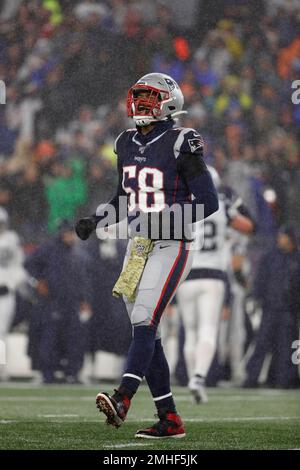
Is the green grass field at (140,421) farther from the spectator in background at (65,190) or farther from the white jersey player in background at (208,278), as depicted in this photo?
the spectator in background at (65,190)

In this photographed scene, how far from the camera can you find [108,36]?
1487 cm

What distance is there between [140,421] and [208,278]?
2607 mm

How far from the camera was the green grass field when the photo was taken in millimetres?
5129

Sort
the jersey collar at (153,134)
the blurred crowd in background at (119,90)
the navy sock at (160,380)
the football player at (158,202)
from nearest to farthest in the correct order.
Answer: the football player at (158,202), the navy sock at (160,380), the jersey collar at (153,134), the blurred crowd in background at (119,90)

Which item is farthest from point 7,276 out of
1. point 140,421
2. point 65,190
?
point 140,421

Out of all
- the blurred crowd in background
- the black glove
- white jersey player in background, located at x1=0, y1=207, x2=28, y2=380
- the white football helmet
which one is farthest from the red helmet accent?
the blurred crowd in background

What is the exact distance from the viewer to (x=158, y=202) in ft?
18.1

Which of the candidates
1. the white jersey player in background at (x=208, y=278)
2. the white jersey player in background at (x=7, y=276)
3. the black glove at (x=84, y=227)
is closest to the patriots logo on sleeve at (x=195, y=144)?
the black glove at (x=84, y=227)

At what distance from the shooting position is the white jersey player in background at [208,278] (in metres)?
8.81

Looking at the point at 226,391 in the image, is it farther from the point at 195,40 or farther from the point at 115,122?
the point at 195,40

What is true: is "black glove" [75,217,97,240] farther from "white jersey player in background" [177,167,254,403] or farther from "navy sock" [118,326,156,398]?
"white jersey player in background" [177,167,254,403]

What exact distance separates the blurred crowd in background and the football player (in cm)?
718

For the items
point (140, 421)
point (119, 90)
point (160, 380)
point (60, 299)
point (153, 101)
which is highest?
point (119, 90)

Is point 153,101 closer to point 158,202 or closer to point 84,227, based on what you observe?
point 158,202
